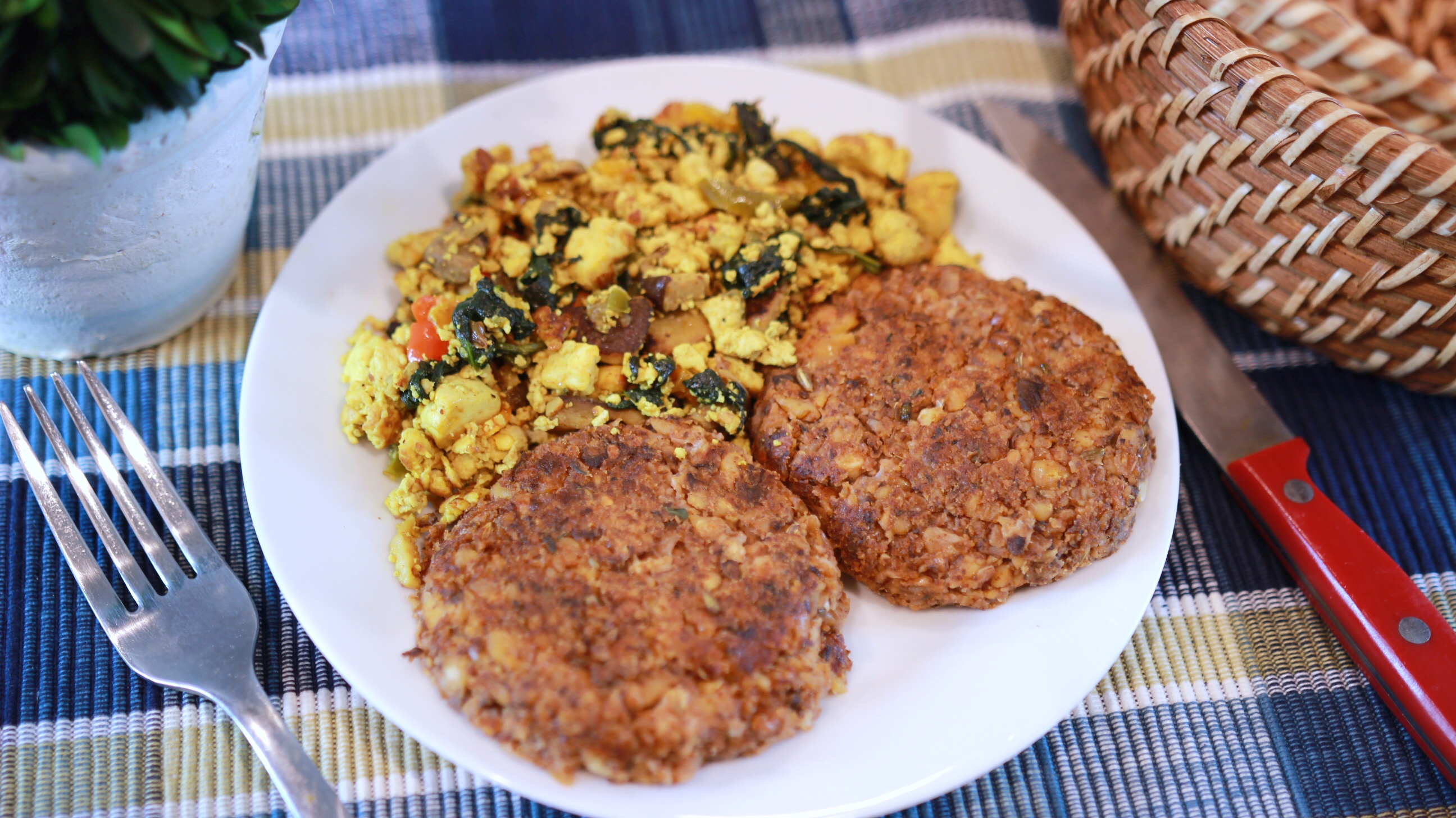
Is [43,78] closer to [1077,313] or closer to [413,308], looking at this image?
[413,308]

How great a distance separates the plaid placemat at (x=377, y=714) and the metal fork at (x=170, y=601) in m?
0.13

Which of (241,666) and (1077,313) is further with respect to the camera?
(1077,313)

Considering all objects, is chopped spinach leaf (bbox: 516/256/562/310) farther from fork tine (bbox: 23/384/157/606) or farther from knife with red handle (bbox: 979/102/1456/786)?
knife with red handle (bbox: 979/102/1456/786)

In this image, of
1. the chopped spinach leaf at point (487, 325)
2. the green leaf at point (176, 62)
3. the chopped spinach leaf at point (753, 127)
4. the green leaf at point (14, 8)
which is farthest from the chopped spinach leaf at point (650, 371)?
the green leaf at point (14, 8)

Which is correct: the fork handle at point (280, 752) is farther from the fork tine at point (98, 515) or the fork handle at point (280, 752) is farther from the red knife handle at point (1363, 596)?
the red knife handle at point (1363, 596)

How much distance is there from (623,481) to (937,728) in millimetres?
846

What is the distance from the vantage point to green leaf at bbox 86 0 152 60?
5.53 feet

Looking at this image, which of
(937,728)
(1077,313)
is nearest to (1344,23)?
(1077,313)

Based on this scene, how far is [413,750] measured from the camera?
6.89ft

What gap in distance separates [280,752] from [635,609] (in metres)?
0.77

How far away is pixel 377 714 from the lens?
2137mm

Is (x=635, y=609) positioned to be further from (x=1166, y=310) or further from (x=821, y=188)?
(x=1166, y=310)

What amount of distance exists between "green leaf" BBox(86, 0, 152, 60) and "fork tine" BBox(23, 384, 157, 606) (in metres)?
1.02

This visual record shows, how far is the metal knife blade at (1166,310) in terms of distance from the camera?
257cm
